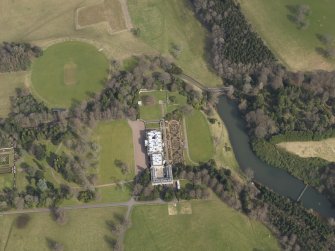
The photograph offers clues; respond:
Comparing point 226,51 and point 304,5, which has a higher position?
point 304,5


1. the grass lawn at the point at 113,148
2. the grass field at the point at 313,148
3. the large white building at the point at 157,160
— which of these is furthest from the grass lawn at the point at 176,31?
the grass field at the point at 313,148

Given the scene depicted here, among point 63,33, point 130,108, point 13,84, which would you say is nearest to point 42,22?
point 63,33

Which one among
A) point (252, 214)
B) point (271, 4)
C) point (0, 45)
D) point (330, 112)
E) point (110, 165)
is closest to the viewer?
point (252, 214)

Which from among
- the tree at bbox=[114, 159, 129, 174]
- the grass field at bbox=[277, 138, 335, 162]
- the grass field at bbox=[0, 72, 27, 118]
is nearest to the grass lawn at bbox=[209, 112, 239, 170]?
the grass field at bbox=[277, 138, 335, 162]

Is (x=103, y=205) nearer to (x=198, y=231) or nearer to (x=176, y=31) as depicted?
(x=198, y=231)

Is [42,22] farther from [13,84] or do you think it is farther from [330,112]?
[330,112]

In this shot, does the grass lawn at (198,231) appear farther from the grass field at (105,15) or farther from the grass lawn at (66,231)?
the grass field at (105,15)
